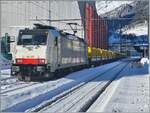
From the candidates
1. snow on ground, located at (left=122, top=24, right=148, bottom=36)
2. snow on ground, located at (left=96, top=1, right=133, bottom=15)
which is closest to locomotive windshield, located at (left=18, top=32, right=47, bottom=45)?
snow on ground, located at (left=96, top=1, right=133, bottom=15)

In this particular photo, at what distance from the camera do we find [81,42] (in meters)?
38.0

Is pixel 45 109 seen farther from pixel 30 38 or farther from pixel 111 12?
pixel 111 12

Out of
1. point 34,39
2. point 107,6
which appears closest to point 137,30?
point 107,6

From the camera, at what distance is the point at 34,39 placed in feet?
79.4

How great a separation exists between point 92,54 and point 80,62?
11668 millimetres

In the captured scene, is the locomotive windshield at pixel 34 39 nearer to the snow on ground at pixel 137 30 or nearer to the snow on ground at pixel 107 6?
the snow on ground at pixel 107 6

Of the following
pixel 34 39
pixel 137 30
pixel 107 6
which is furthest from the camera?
pixel 107 6

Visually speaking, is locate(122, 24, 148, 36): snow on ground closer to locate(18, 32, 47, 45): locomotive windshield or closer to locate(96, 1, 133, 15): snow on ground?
locate(96, 1, 133, 15): snow on ground

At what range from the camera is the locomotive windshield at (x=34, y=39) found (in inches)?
948

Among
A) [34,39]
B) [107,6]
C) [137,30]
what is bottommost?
[34,39]

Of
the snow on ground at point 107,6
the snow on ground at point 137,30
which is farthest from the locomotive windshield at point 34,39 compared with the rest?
the snow on ground at point 137,30

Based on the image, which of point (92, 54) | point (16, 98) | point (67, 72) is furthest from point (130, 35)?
point (16, 98)

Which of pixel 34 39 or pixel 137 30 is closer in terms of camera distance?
pixel 34 39

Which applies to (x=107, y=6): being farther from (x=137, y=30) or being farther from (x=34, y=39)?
(x=34, y=39)
